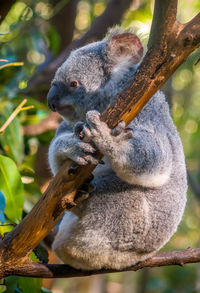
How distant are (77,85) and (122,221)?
95 centimetres

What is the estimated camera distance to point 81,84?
8.66ft

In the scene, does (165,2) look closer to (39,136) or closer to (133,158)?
(133,158)

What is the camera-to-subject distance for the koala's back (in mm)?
2334

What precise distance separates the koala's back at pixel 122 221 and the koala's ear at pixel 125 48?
329 millimetres

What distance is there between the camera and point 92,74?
2.63 meters

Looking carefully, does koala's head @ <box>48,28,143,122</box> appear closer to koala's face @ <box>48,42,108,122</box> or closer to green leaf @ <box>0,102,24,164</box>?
koala's face @ <box>48,42,108,122</box>

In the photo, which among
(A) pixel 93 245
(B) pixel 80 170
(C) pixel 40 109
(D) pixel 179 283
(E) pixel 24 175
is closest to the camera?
(B) pixel 80 170

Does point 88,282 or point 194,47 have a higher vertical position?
point 194,47

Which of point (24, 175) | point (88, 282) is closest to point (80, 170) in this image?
point (24, 175)

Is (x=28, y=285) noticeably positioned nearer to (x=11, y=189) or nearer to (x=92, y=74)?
(x=11, y=189)

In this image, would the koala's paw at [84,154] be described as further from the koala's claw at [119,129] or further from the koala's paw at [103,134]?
the koala's claw at [119,129]

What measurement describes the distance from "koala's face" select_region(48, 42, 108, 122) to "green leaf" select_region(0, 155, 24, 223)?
0.50 metres

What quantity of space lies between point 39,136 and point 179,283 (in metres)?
5.87

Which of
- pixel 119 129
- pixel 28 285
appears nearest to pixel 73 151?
pixel 119 129
